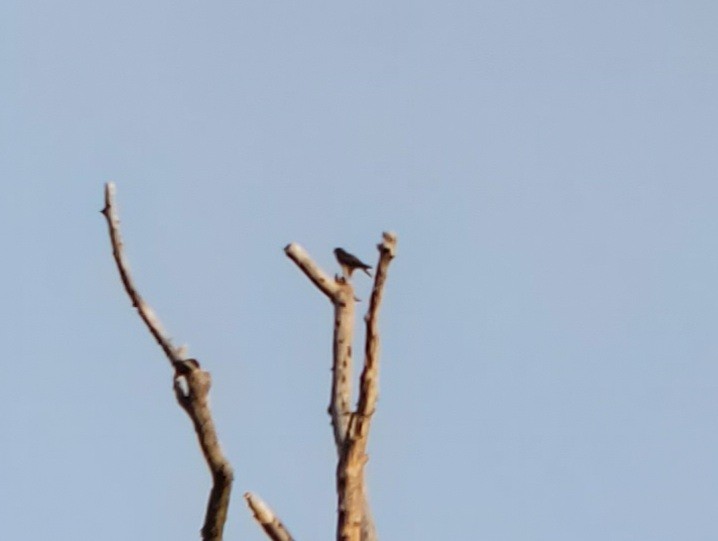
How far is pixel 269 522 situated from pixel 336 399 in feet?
1.78

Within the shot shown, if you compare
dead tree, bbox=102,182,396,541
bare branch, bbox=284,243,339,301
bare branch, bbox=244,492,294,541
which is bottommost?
bare branch, bbox=244,492,294,541

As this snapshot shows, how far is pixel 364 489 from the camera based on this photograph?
4.49m

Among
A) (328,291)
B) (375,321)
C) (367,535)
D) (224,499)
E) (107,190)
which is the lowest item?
(367,535)

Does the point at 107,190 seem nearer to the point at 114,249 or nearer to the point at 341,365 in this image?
the point at 114,249

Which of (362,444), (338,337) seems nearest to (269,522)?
(362,444)

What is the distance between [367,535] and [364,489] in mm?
183

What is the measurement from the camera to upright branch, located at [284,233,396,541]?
4352mm

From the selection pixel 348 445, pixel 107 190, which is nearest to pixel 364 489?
pixel 348 445

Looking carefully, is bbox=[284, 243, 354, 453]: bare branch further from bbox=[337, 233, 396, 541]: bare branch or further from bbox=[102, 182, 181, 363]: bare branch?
bbox=[102, 182, 181, 363]: bare branch

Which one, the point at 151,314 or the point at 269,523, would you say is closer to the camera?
the point at 269,523

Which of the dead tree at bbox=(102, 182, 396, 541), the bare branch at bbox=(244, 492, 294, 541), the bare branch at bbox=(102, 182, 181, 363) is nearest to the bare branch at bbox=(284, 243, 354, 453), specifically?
the dead tree at bbox=(102, 182, 396, 541)

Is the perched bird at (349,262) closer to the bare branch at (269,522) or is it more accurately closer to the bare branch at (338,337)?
the bare branch at (338,337)

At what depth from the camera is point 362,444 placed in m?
4.48

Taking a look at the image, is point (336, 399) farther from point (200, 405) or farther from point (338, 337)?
point (200, 405)
